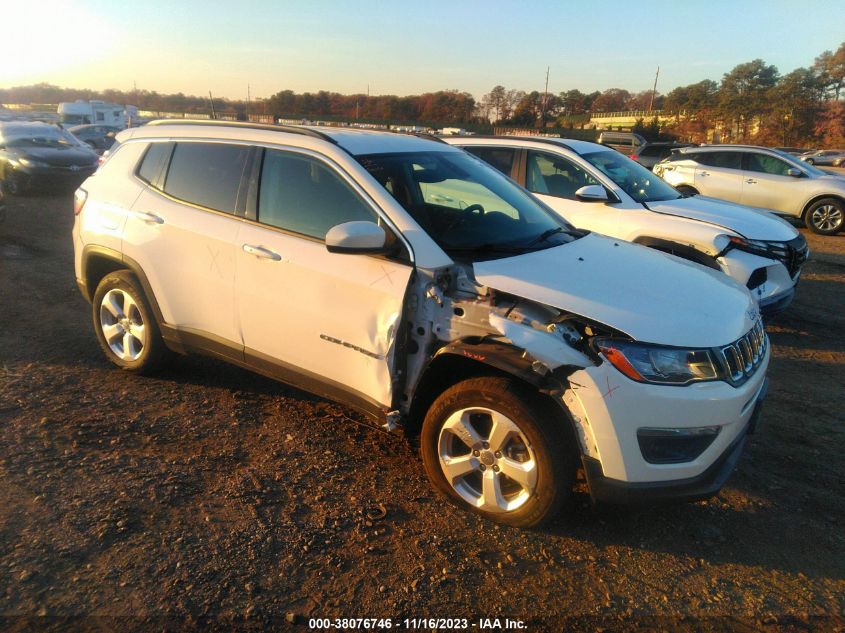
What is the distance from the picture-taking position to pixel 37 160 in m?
13.2

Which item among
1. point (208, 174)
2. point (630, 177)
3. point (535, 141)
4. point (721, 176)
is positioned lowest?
point (721, 176)

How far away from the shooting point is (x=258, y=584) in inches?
104

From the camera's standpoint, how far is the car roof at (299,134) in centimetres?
374

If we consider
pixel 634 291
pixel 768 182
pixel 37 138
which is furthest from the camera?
pixel 37 138

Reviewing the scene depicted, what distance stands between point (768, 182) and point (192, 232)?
39.9 feet

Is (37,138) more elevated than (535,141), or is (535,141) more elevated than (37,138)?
(535,141)

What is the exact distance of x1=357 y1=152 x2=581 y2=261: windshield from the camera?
3.42 meters

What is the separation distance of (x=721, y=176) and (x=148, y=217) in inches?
467

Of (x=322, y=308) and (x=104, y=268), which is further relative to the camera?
(x=104, y=268)

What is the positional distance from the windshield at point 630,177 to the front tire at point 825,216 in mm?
6815

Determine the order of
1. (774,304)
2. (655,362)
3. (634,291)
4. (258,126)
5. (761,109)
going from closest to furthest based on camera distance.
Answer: (655,362)
(634,291)
(258,126)
(774,304)
(761,109)

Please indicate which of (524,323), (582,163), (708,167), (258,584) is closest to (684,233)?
(582,163)

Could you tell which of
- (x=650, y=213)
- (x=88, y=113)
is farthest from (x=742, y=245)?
(x=88, y=113)

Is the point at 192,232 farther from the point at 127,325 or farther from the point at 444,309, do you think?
the point at 444,309
